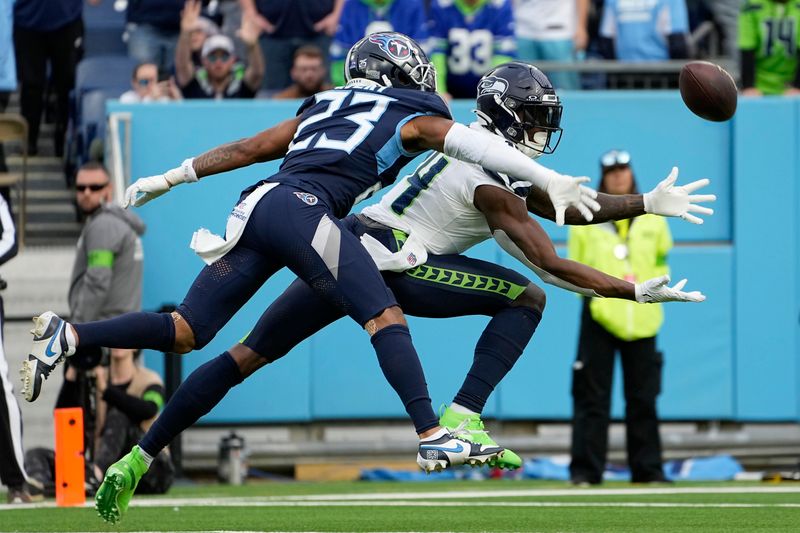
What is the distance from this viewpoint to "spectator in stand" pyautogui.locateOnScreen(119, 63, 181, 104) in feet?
35.7

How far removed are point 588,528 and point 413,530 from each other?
2.20 feet

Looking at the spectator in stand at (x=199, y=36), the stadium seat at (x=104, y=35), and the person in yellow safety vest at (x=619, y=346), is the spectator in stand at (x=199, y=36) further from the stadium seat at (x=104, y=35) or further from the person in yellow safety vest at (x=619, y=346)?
the person in yellow safety vest at (x=619, y=346)

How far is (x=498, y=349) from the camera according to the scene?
604cm

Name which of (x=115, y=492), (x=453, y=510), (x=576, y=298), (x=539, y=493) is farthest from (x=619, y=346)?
(x=115, y=492)

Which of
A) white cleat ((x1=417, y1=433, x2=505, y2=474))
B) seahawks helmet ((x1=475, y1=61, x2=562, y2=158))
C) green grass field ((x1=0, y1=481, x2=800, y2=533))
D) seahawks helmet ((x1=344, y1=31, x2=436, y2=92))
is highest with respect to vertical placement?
seahawks helmet ((x1=344, y1=31, x2=436, y2=92))

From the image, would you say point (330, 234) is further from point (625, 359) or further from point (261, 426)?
→ point (261, 426)

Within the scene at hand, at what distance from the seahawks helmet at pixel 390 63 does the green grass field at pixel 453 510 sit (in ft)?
5.59

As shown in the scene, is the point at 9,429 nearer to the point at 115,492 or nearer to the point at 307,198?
the point at 115,492

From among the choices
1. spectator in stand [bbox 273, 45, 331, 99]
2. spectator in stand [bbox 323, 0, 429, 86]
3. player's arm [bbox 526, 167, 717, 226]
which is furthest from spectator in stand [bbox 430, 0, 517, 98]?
player's arm [bbox 526, 167, 717, 226]

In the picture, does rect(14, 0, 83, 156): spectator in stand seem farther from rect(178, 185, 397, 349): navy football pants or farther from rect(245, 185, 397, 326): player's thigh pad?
rect(245, 185, 397, 326): player's thigh pad

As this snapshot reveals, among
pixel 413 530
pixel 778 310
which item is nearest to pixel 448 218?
pixel 413 530

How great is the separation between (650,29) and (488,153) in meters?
6.39

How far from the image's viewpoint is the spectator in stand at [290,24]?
11.3 meters

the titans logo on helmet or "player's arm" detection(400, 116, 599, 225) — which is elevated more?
the titans logo on helmet
